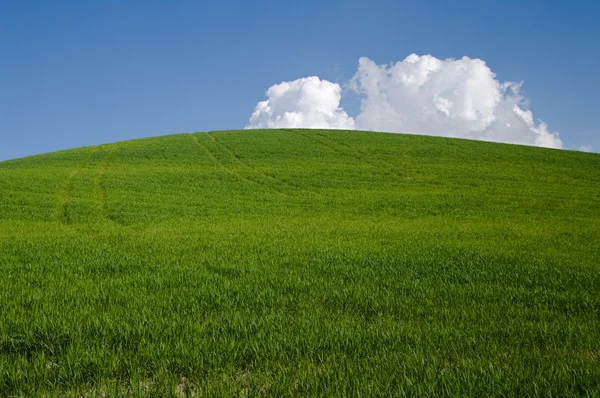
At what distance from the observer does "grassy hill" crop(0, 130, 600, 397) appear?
15.1 ft

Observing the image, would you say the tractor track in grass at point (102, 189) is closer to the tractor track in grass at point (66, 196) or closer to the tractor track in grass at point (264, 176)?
the tractor track in grass at point (66, 196)

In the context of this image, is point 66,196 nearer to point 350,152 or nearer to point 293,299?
point 293,299

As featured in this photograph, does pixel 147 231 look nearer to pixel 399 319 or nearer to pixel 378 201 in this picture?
pixel 399 319

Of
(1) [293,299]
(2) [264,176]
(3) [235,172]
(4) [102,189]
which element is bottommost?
(1) [293,299]

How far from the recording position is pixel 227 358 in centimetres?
508

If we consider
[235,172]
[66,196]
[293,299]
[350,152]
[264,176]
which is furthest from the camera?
[350,152]

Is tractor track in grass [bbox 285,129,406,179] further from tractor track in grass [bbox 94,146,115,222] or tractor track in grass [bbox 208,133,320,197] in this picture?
tractor track in grass [bbox 94,146,115,222]

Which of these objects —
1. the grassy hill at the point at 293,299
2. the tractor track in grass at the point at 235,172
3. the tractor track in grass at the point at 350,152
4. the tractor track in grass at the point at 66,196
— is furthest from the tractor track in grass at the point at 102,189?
the tractor track in grass at the point at 350,152

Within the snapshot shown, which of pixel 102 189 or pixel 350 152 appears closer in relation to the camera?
pixel 102 189

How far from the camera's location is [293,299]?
788 centimetres

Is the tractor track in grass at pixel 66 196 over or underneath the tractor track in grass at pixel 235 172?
underneath

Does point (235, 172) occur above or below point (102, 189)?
above

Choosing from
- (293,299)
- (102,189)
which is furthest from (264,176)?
(293,299)

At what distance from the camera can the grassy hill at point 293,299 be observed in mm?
4609
